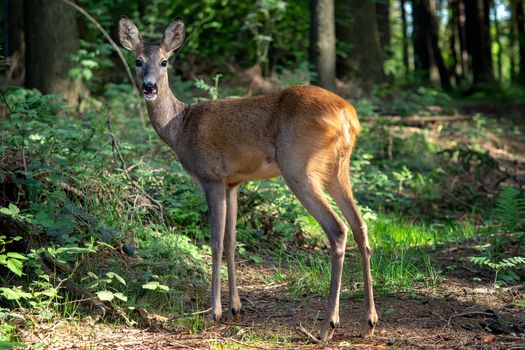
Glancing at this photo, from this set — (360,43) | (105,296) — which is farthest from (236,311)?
(360,43)

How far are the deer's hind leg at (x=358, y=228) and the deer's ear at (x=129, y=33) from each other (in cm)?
213

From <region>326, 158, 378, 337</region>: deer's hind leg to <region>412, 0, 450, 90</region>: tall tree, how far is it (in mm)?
20929

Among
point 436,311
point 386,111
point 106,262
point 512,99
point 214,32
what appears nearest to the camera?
point 436,311

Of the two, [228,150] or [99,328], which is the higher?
[228,150]

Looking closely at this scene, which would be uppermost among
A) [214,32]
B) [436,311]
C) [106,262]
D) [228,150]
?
[214,32]

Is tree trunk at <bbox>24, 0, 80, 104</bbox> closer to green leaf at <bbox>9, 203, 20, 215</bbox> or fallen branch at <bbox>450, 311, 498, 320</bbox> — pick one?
green leaf at <bbox>9, 203, 20, 215</bbox>

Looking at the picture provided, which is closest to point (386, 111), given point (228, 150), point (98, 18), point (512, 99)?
point (98, 18)

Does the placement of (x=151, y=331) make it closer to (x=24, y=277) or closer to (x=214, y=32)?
(x=24, y=277)

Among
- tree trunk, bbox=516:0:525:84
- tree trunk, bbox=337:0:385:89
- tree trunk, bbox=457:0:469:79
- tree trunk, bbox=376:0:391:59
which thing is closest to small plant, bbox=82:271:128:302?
tree trunk, bbox=337:0:385:89

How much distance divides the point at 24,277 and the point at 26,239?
0.28 m

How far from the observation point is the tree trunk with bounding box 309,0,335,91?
1273 cm

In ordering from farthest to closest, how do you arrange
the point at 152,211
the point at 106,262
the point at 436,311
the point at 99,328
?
1. the point at 152,211
2. the point at 106,262
3. the point at 436,311
4. the point at 99,328

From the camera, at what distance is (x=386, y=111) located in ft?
47.8

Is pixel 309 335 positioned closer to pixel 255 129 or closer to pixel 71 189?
pixel 255 129
